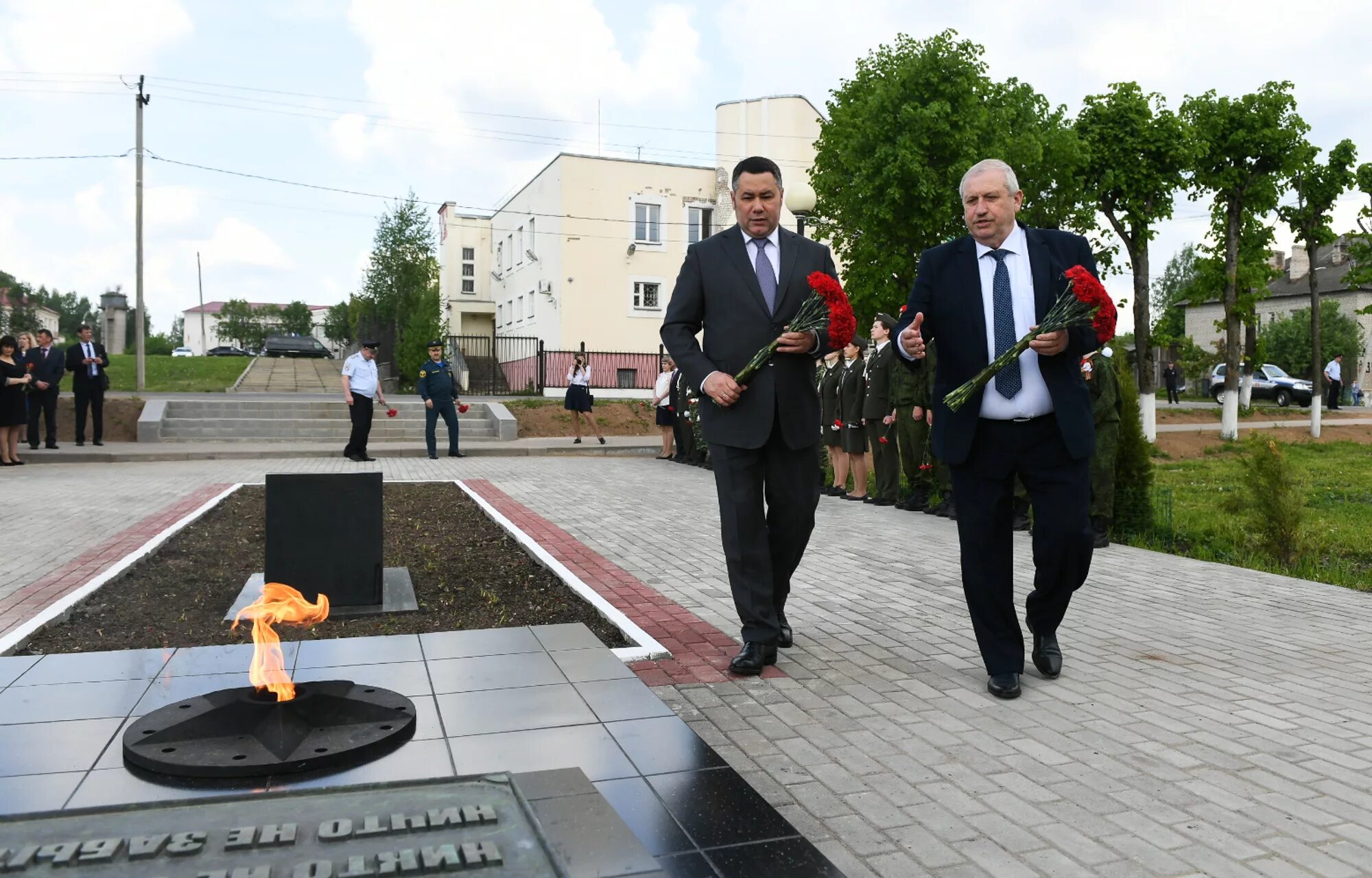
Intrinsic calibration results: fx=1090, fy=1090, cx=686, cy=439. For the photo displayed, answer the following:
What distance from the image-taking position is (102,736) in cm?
302

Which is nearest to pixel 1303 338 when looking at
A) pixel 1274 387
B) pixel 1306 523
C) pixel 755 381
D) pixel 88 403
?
pixel 1274 387

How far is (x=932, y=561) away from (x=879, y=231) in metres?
19.2

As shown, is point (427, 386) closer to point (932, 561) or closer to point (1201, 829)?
point (932, 561)

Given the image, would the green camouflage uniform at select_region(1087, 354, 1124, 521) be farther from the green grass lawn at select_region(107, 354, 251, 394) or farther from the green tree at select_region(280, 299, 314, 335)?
the green tree at select_region(280, 299, 314, 335)

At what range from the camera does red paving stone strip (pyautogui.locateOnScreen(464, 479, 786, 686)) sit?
192 inches

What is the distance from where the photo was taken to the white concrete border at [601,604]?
5113mm

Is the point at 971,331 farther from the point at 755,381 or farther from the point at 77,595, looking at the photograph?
the point at 77,595

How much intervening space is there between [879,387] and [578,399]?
11329mm

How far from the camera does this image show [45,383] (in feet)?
60.0

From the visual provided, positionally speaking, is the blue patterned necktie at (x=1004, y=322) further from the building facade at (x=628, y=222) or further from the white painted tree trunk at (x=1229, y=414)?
the building facade at (x=628, y=222)

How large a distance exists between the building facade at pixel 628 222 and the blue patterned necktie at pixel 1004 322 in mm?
33327

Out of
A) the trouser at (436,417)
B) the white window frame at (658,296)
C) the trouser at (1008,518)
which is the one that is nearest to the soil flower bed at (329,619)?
the trouser at (1008,518)

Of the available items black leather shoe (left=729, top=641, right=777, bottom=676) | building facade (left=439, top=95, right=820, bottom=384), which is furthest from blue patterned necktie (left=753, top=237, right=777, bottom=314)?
building facade (left=439, top=95, right=820, bottom=384)

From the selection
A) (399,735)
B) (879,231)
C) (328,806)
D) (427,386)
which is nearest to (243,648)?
(399,735)
